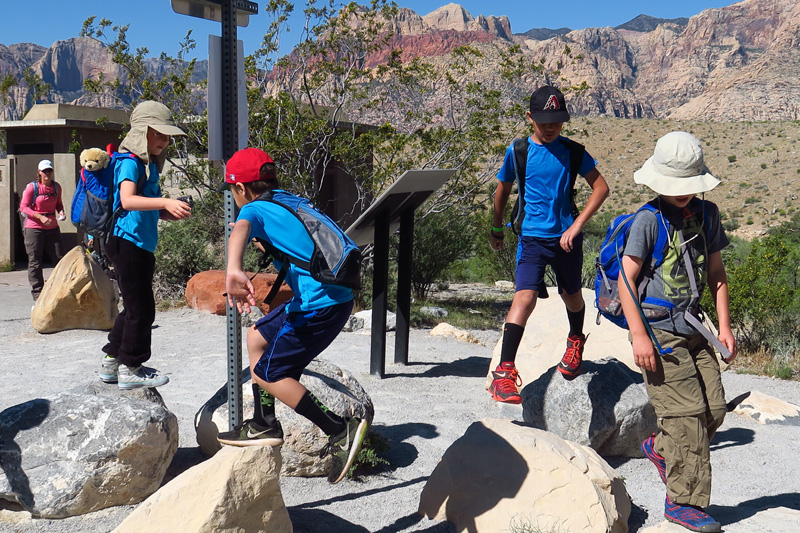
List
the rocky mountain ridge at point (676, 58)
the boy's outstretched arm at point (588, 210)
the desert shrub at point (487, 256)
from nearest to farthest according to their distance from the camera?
the boy's outstretched arm at point (588, 210) → the desert shrub at point (487, 256) → the rocky mountain ridge at point (676, 58)

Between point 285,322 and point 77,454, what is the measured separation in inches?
47.3

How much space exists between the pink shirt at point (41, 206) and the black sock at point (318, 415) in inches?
293

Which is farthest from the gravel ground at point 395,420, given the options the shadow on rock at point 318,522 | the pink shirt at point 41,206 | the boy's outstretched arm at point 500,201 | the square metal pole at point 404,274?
the pink shirt at point 41,206

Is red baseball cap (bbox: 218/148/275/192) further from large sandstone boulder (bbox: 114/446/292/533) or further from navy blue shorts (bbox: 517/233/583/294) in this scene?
navy blue shorts (bbox: 517/233/583/294)

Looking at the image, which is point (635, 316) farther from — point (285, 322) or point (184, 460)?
point (184, 460)

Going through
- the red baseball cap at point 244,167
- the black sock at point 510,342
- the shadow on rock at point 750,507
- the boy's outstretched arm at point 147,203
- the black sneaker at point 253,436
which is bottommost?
the shadow on rock at point 750,507

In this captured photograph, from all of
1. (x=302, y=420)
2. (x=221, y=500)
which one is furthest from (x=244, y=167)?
(x=302, y=420)

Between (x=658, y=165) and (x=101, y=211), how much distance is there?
291 centimetres

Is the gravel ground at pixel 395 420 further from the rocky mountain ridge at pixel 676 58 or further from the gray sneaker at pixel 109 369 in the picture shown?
the rocky mountain ridge at pixel 676 58

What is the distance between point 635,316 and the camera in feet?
10.9

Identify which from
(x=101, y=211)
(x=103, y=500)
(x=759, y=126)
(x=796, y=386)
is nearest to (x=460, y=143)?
(x=796, y=386)

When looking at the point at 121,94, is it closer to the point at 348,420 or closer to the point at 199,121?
the point at 199,121

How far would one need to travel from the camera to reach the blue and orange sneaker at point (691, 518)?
3.26 meters

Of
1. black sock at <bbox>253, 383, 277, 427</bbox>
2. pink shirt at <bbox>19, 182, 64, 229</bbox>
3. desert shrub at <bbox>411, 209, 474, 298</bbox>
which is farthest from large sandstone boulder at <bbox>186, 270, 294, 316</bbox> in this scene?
black sock at <bbox>253, 383, 277, 427</bbox>
